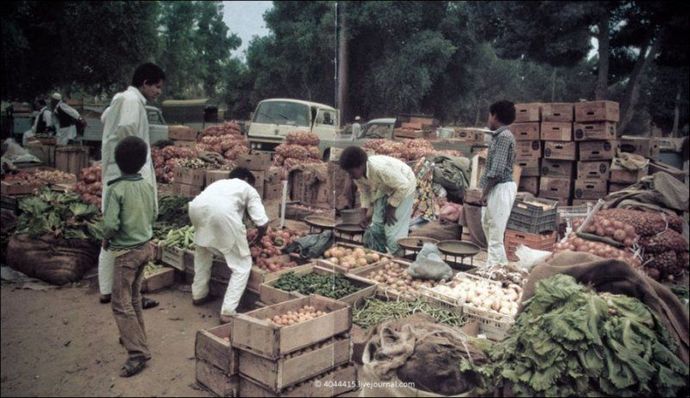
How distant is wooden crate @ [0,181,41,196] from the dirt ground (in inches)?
114

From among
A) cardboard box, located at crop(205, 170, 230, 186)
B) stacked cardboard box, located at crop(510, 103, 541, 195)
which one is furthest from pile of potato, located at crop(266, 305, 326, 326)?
stacked cardboard box, located at crop(510, 103, 541, 195)

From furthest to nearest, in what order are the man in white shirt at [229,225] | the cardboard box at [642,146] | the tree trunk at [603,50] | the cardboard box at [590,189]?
the tree trunk at [603,50]
the cardboard box at [642,146]
the cardboard box at [590,189]
the man in white shirt at [229,225]

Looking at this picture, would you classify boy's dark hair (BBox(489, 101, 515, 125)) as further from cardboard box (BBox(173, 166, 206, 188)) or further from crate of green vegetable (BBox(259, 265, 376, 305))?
cardboard box (BBox(173, 166, 206, 188))

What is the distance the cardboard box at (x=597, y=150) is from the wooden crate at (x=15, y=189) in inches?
380

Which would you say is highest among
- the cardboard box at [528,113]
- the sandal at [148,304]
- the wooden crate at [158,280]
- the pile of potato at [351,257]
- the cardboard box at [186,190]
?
the cardboard box at [528,113]

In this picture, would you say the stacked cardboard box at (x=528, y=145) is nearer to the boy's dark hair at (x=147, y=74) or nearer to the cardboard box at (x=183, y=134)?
the boy's dark hair at (x=147, y=74)

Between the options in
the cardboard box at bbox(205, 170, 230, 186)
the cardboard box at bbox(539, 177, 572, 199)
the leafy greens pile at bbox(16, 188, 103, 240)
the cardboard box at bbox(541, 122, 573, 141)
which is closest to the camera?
the leafy greens pile at bbox(16, 188, 103, 240)

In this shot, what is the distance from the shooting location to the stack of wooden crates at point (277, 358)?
3.36m

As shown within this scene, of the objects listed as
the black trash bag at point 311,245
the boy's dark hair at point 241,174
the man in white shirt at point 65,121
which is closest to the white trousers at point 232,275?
the boy's dark hair at point 241,174

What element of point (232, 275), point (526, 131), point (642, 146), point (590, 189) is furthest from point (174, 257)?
point (642, 146)

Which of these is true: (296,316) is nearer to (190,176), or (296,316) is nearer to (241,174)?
(241,174)

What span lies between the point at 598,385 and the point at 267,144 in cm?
1067

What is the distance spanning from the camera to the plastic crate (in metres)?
7.00

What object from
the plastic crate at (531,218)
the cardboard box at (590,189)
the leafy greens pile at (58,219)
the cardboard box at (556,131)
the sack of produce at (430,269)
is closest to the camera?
the sack of produce at (430,269)
